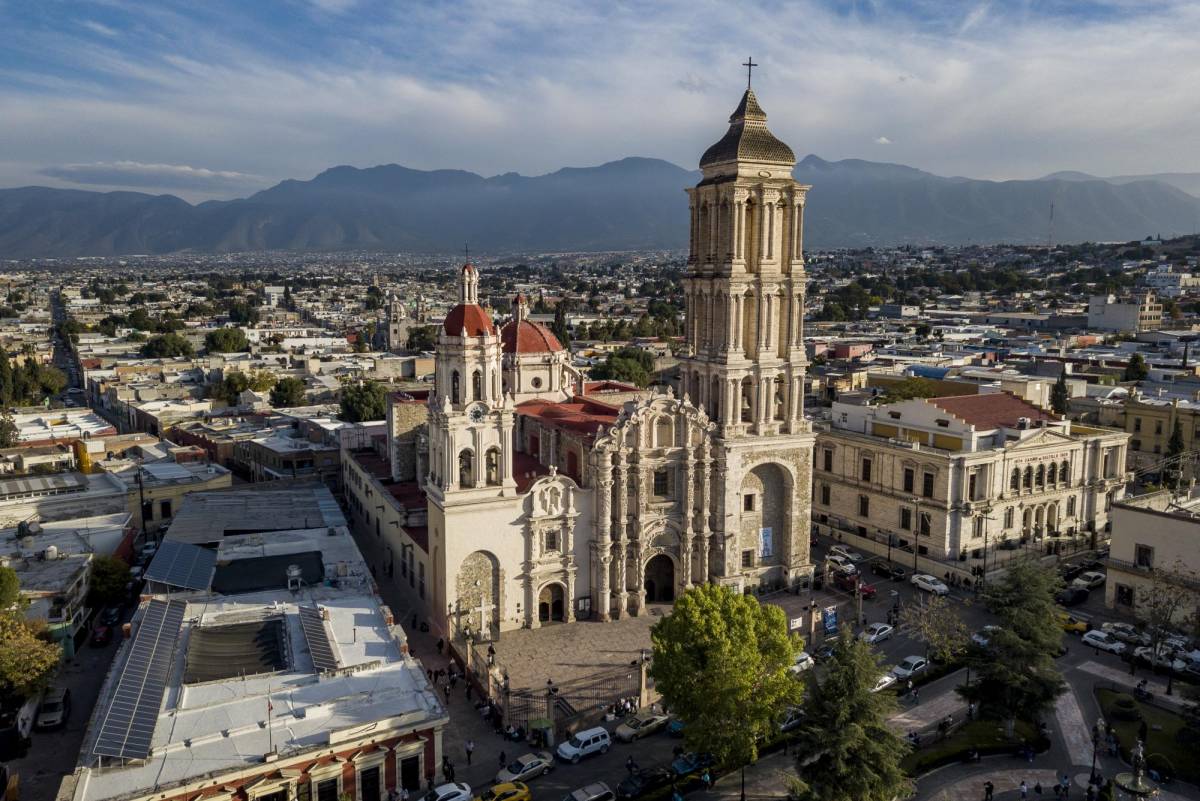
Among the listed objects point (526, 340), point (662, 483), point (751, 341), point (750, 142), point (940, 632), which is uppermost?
point (750, 142)

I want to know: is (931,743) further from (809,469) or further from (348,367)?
(348,367)

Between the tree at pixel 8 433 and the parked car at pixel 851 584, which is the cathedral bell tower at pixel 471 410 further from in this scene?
the tree at pixel 8 433

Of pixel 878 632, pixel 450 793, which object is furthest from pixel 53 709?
pixel 878 632

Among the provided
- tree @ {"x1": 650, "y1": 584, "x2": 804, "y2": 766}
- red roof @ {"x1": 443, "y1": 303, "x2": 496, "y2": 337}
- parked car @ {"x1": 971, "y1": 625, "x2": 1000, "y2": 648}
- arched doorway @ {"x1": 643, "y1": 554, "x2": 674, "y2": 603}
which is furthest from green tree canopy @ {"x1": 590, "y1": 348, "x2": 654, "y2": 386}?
tree @ {"x1": 650, "y1": 584, "x2": 804, "y2": 766}

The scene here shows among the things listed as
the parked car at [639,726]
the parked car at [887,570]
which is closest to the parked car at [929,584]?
the parked car at [887,570]

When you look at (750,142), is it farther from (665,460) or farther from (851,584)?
(851,584)

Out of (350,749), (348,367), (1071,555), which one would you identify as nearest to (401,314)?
(348,367)

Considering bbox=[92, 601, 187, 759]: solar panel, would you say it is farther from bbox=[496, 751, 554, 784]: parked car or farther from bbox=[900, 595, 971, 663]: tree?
bbox=[900, 595, 971, 663]: tree

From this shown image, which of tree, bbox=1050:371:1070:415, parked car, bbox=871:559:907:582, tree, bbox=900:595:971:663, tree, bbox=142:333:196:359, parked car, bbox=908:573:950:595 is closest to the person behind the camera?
tree, bbox=900:595:971:663
